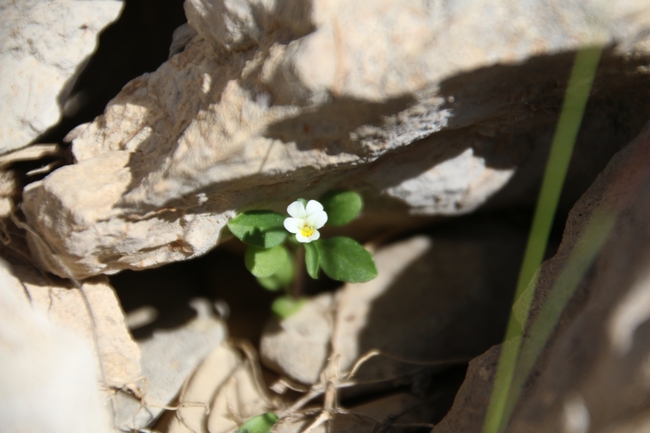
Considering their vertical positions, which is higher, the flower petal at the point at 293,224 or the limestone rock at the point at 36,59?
the limestone rock at the point at 36,59

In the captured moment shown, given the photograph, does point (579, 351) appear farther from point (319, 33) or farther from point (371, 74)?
point (319, 33)

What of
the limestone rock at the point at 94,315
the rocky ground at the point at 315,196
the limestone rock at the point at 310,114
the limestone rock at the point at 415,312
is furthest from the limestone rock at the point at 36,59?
the limestone rock at the point at 415,312

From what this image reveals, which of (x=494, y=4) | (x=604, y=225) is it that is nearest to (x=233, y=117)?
(x=494, y=4)

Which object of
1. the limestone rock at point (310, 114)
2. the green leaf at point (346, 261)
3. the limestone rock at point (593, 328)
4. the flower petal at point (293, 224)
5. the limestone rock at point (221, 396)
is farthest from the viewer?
the limestone rock at point (221, 396)

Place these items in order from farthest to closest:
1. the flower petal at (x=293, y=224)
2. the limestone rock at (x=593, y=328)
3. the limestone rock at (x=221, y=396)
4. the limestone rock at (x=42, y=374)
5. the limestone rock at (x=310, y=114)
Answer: the limestone rock at (x=221, y=396) < the flower petal at (x=293, y=224) < the limestone rock at (x=42, y=374) < the limestone rock at (x=310, y=114) < the limestone rock at (x=593, y=328)

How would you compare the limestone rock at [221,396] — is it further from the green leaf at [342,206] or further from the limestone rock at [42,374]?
the green leaf at [342,206]

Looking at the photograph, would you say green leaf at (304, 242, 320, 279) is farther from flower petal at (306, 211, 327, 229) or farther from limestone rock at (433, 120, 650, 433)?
limestone rock at (433, 120, 650, 433)
